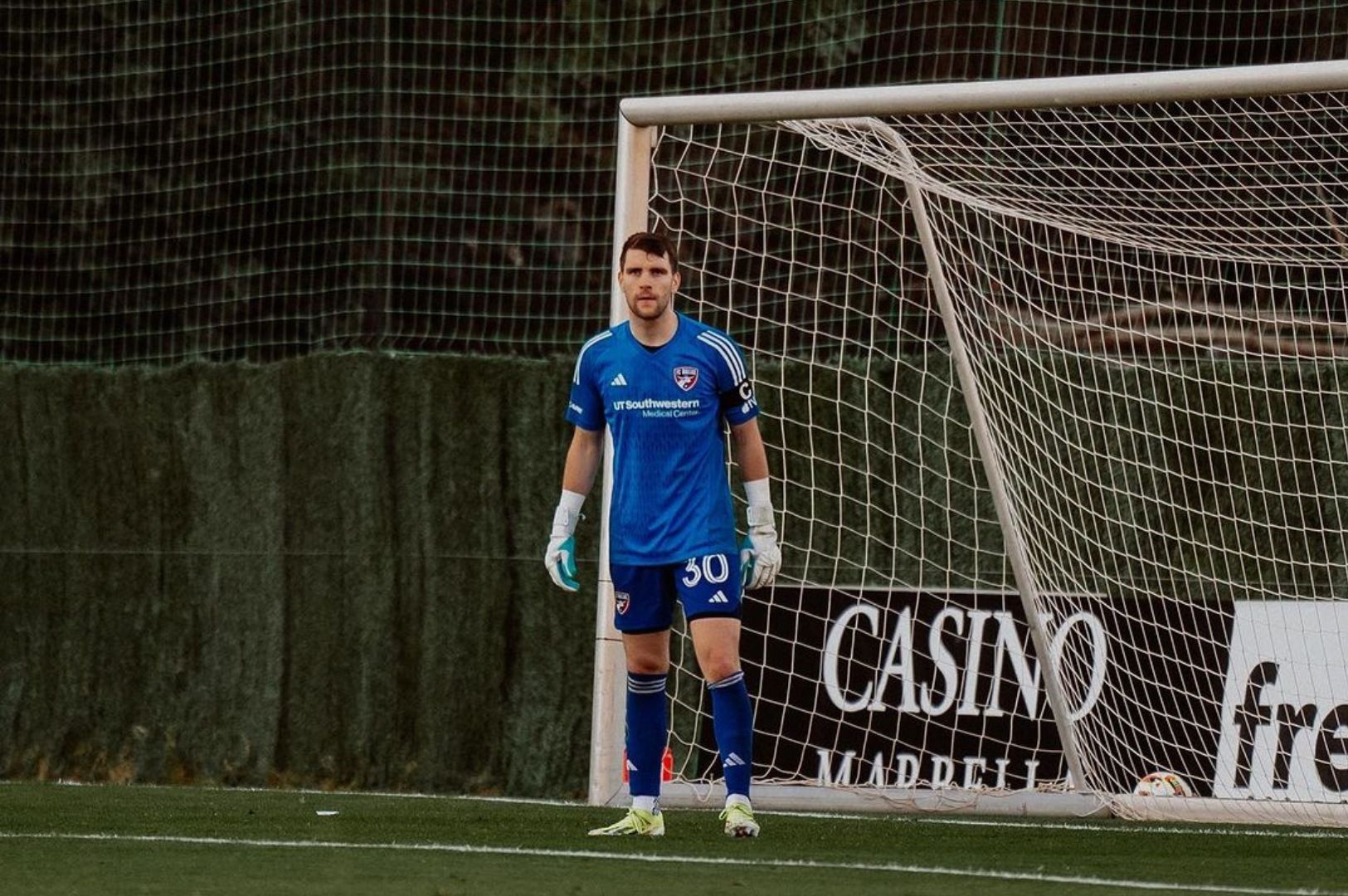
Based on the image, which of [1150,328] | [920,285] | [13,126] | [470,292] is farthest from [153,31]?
[1150,328]

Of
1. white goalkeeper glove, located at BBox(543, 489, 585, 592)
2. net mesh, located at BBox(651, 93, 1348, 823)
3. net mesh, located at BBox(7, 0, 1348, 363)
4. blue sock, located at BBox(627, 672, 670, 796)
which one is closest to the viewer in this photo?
blue sock, located at BBox(627, 672, 670, 796)

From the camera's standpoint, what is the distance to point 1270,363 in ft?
30.9

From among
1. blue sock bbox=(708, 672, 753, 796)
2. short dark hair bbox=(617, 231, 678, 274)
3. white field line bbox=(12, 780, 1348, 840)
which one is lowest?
white field line bbox=(12, 780, 1348, 840)

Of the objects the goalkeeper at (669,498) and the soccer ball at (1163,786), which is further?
the soccer ball at (1163,786)

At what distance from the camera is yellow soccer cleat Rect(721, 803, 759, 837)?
6367mm

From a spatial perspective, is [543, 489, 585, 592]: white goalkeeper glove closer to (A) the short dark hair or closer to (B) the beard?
(B) the beard

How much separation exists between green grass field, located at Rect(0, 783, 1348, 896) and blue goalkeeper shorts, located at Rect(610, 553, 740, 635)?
631 mm

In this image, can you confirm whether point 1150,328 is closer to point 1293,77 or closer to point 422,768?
point 1293,77

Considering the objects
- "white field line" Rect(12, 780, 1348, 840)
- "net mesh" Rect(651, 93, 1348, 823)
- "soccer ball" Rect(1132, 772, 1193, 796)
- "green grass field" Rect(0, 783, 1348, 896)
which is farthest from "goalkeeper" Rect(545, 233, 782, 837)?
"soccer ball" Rect(1132, 772, 1193, 796)

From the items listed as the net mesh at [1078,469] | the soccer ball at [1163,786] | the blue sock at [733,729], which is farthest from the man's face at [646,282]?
the soccer ball at [1163,786]

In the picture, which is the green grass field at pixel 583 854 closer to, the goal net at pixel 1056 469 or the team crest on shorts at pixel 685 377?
the goal net at pixel 1056 469

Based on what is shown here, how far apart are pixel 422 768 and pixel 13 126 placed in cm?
445

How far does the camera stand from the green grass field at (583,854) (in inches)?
201

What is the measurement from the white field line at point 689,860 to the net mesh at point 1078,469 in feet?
9.02
